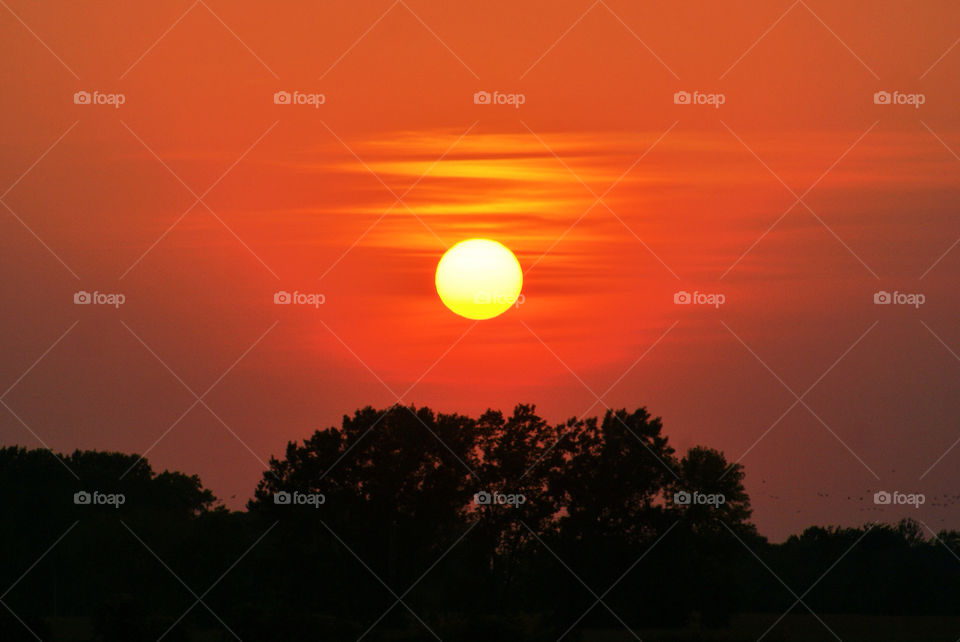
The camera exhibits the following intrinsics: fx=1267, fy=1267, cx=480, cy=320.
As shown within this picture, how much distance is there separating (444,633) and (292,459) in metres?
23.3

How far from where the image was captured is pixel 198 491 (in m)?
132

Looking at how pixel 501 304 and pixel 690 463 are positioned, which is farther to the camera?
pixel 690 463

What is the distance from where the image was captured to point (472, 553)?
75.2 m

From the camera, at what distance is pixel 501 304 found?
64375mm

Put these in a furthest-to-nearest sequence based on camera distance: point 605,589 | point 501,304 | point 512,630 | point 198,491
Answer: point 198,491
point 605,589
point 501,304
point 512,630

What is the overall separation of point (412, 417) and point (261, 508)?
38.7ft

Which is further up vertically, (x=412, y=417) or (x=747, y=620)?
(x=412, y=417)

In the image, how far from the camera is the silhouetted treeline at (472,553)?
224ft

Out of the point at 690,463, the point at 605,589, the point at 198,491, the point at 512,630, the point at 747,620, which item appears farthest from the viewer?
the point at 198,491

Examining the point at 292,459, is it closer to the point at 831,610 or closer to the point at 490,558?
the point at 490,558

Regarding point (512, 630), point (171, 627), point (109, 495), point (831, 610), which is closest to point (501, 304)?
point (512, 630)

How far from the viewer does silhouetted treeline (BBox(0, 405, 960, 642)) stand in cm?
6831

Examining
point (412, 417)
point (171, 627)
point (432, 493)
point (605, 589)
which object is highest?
point (412, 417)

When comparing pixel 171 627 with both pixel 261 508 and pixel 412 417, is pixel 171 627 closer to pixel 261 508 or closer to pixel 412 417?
pixel 261 508
